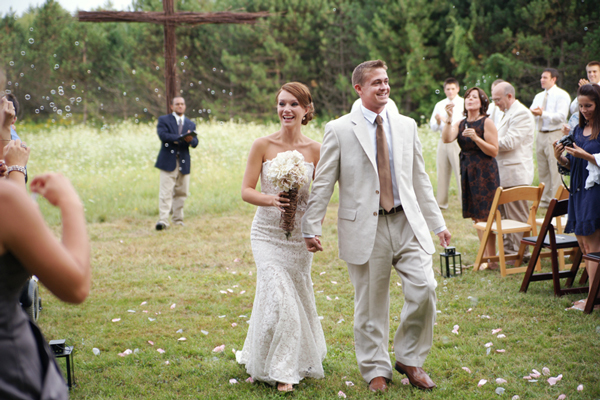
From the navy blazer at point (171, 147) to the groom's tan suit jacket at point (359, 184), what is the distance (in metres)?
7.41

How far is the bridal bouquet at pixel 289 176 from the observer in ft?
14.1

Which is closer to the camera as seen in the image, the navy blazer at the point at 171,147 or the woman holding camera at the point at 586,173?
the woman holding camera at the point at 586,173

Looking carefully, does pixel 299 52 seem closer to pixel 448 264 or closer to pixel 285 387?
pixel 448 264

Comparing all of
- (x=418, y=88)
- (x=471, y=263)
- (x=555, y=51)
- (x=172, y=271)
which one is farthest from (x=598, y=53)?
(x=172, y=271)

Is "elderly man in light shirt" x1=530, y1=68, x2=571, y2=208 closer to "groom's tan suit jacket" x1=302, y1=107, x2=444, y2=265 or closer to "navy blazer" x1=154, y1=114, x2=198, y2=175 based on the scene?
"navy blazer" x1=154, y1=114, x2=198, y2=175

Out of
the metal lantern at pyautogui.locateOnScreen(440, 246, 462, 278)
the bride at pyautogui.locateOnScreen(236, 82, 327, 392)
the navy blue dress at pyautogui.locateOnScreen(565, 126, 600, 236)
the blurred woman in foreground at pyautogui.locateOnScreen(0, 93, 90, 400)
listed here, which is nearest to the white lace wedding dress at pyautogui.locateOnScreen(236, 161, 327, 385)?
the bride at pyautogui.locateOnScreen(236, 82, 327, 392)

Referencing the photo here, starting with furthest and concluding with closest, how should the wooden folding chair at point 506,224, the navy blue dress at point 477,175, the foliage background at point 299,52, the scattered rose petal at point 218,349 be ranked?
1. the foliage background at point 299,52
2. the navy blue dress at point 477,175
3. the wooden folding chair at point 506,224
4. the scattered rose petal at point 218,349

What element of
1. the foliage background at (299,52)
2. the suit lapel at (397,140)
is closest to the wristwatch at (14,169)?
the suit lapel at (397,140)

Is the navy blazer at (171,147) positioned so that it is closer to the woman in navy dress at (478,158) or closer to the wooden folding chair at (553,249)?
the woman in navy dress at (478,158)

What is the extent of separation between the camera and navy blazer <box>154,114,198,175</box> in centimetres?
1115

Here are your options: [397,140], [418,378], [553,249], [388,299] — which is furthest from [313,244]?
[553,249]

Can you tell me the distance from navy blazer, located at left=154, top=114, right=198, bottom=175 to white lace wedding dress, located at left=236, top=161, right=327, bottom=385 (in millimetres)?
6832

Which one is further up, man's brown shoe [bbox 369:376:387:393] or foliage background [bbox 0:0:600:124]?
foliage background [bbox 0:0:600:124]

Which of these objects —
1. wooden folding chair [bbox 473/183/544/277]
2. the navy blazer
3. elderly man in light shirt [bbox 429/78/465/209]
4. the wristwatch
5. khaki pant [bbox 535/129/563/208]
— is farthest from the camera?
elderly man in light shirt [bbox 429/78/465/209]
